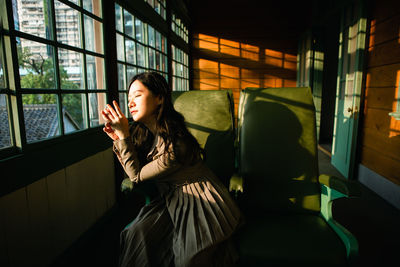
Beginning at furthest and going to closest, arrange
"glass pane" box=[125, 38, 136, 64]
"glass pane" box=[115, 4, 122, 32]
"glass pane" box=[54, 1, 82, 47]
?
1. "glass pane" box=[125, 38, 136, 64]
2. "glass pane" box=[115, 4, 122, 32]
3. "glass pane" box=[54, 1, 82, 47]

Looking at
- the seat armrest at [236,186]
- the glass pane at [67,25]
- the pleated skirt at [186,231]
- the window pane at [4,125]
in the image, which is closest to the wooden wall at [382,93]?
the seat armrest at [236,186]

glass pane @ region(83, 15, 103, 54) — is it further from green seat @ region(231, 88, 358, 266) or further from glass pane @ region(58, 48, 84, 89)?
green seat @ region(231, 88, 358, 266)

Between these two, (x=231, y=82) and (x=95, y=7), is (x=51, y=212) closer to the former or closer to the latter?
(x=95, y=7)

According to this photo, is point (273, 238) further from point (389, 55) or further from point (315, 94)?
point (315, 94)

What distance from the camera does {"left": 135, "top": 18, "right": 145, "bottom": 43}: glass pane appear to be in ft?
8.97

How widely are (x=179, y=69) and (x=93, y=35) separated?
3.25 m

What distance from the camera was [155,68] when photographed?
346 cm

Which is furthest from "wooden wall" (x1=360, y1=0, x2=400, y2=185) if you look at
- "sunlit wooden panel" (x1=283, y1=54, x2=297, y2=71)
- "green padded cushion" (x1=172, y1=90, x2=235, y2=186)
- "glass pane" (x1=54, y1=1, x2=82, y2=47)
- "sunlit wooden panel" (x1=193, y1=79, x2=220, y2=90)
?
"sunlit wooden panel" (x1=193, y1=79, x2=220, y2=90)

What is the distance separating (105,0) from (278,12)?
504 centimetres

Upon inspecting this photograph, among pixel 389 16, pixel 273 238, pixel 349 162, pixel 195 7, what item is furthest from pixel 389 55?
pixel 195 7

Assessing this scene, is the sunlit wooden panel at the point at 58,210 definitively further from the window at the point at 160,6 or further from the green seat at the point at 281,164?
the window at the point at 160,6

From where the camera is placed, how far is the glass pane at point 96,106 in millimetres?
2037

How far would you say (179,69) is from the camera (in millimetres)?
5227

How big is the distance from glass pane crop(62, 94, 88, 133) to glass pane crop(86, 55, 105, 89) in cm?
16
